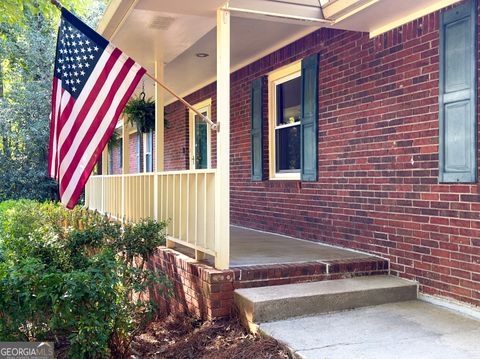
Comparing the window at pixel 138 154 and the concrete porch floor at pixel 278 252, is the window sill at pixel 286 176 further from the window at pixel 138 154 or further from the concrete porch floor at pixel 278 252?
the window at pixel 138 154

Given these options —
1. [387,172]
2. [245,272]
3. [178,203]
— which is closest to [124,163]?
[178,203]

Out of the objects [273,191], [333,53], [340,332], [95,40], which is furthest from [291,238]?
[95,40]

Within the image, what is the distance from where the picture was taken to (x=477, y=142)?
12.5 feet

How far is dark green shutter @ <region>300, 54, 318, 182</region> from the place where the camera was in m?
5.88

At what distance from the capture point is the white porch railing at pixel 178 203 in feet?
14.8

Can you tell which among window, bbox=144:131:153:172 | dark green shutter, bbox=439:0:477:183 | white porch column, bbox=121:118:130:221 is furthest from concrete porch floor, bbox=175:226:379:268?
window, bbox=144:131:153:172

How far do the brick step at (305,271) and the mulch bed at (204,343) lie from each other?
42 cm

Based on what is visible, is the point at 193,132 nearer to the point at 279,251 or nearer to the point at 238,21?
the point at 238,21

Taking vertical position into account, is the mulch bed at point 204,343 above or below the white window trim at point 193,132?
below

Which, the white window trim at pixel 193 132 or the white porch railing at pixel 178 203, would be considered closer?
the white porch railing at pixel 178 203

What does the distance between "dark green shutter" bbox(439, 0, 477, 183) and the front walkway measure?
46.1 inches

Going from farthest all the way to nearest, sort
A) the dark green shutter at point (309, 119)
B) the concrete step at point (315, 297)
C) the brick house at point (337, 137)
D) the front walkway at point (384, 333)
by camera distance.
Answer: the dark green shutter at point (309, 119), the brick house at point (337, 137), the concrete step at point (315, 297), the front walkway at point (384, 333)

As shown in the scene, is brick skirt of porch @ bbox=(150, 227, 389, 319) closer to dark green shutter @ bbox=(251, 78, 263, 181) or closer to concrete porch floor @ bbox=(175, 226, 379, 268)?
concrete porch floor @ bbox=(175, 226, 379, 268)

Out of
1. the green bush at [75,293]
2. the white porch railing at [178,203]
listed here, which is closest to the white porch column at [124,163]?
the white porch railing at [178,203]
